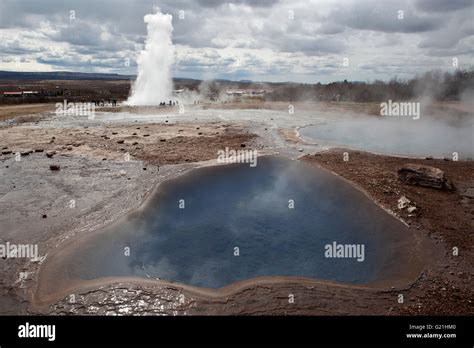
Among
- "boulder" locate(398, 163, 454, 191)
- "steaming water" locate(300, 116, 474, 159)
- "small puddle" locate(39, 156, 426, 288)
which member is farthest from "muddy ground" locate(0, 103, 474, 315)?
"steaming water" locate(300, 116, 474, 159)

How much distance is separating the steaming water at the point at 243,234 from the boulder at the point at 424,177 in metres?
1.94

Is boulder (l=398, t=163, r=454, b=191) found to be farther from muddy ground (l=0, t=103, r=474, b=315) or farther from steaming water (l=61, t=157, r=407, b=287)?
steaming water (l=61, t=157, r=407, b=287)

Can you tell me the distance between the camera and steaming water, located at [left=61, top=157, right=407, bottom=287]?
7488mm

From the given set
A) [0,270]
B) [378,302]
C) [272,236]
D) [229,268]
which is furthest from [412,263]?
[0,270]

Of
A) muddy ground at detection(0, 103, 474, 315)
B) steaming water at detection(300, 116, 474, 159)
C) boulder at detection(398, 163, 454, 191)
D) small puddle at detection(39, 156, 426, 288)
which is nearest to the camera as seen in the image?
muddy ground at detection(0, 103, 474, 315)

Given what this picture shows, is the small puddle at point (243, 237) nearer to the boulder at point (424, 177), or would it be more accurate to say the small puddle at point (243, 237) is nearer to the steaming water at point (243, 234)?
the steaming water at point (243, 234)

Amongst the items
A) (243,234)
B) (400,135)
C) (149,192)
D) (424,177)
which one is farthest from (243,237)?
(400,135)

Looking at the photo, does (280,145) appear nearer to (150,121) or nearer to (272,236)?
(272,236)

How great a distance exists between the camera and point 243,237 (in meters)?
8.86

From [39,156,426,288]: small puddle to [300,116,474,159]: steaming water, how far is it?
275 inches

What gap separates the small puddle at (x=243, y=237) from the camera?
745 cm

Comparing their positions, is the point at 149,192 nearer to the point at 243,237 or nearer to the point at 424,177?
the point at 243,237

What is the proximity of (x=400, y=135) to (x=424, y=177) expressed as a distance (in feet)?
34.1

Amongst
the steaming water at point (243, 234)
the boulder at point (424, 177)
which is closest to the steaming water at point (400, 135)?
the boulder at point (424, 177)
